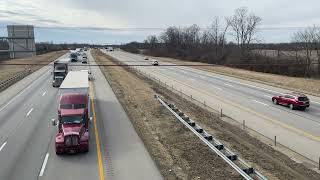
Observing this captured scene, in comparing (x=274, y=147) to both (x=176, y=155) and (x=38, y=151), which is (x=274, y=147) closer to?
(x=176, y=155)

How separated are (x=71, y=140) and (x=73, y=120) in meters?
2.11

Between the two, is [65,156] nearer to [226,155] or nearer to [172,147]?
[172,147]

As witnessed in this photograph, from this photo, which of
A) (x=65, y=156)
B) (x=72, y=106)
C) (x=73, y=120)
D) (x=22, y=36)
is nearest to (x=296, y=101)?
(x=72, y=106)

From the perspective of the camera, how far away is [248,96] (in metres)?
43.3

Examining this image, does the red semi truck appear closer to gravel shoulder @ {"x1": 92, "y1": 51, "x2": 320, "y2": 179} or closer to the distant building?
gravel shoulder @ {"x1": 92, "y1": 51, "x2": 320, "y2": 179}

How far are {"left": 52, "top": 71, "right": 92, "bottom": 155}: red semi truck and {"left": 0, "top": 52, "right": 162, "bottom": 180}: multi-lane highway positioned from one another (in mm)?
509

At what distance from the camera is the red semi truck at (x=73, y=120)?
66.4 ft

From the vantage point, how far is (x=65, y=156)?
20.1 m

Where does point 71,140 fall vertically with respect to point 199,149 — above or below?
above

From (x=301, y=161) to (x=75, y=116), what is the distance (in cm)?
1193

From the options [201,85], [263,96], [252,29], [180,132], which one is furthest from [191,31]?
[180,132]

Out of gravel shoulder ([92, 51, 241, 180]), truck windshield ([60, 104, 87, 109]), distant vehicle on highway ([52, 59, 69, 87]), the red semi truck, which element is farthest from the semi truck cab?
distant vehicle on highway ([52, 59, 69, 87])

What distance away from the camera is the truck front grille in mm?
20203

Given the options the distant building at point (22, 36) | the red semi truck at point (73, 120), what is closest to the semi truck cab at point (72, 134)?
the red semi truck at point (73, 120)
